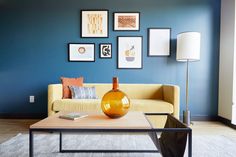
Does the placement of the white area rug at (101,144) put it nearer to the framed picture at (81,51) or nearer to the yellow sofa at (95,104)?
the yellow sofa at (95,104)

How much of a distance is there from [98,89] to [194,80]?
1.71 meters

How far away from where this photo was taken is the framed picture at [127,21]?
359 cm

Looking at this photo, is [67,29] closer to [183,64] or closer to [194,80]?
[183,64]

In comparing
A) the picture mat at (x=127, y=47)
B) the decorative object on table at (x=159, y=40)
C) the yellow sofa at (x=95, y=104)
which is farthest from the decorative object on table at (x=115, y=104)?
the decorative object on table at (x=159, y=40)

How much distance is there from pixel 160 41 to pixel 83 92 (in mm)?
1613

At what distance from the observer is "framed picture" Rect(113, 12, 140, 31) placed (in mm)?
3588

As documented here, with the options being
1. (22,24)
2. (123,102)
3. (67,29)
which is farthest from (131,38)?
(123,102)

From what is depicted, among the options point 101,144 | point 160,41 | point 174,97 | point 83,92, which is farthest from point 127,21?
point 101,144

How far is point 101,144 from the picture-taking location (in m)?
2.24

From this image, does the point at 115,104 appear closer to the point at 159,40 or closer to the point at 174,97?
the point at 174,97

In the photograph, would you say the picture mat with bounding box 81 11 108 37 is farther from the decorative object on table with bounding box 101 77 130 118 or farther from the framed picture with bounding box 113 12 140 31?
the decorative object on table with bounding box 101 77 130 118

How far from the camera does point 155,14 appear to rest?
3594 millimetres

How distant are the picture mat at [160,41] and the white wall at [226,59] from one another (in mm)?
928

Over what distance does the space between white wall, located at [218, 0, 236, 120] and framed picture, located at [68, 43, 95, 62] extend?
2252mm
